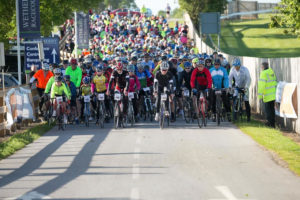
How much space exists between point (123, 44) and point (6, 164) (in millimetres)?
38627

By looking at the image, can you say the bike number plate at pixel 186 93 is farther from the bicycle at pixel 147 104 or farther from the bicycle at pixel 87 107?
the bicycle at pixel 87 107

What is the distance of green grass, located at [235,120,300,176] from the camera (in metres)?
14.0

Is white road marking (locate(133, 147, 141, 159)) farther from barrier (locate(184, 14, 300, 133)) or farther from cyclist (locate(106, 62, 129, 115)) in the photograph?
cyclist (locate(106, 62, 129, 115))

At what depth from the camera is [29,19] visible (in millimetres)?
25547

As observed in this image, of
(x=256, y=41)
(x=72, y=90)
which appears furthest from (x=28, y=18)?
(x=256, y=41)

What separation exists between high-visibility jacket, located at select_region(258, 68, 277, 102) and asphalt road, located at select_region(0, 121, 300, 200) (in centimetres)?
189

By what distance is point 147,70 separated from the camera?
961 inches

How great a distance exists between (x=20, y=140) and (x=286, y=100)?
293 inches

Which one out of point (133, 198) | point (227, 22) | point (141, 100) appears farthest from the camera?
point (227, 22)

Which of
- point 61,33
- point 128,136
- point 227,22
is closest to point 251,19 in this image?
point 227,22

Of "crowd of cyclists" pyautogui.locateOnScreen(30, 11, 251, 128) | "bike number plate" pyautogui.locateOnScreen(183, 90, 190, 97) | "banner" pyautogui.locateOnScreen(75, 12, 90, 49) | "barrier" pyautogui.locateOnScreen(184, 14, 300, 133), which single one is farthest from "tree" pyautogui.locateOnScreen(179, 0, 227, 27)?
"bike number plate" pyautogui.locateOnScreen(183, 90, 190, 97)

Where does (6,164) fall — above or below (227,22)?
below

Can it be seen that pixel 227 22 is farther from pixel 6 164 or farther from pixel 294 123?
pixel 6 164

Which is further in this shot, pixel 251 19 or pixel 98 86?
pixel 251 19
